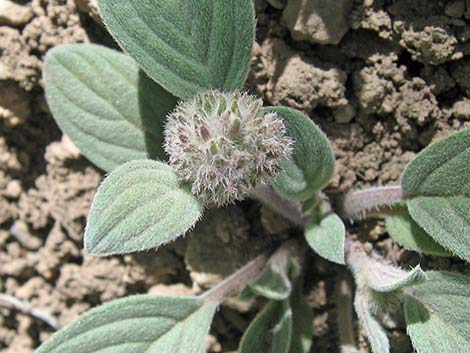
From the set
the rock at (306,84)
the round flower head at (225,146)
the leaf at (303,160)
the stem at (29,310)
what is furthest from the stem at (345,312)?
the stem at (29,310)

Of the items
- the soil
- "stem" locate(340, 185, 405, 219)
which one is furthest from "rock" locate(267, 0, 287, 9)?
"stem" locate(340, 185, 405, 219)

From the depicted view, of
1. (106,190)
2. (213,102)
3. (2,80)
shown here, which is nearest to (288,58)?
(213,102)

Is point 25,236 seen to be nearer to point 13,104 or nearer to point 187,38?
point 13,104

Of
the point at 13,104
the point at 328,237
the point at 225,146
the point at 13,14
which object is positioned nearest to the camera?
the point at 225,146

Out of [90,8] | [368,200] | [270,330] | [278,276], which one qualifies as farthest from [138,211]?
[90,8]

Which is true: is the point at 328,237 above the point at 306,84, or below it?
below

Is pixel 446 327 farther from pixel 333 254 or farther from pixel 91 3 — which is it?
pixel 91 3

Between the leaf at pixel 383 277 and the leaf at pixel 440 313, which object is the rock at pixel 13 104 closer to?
the leaf at pixel 383 277
